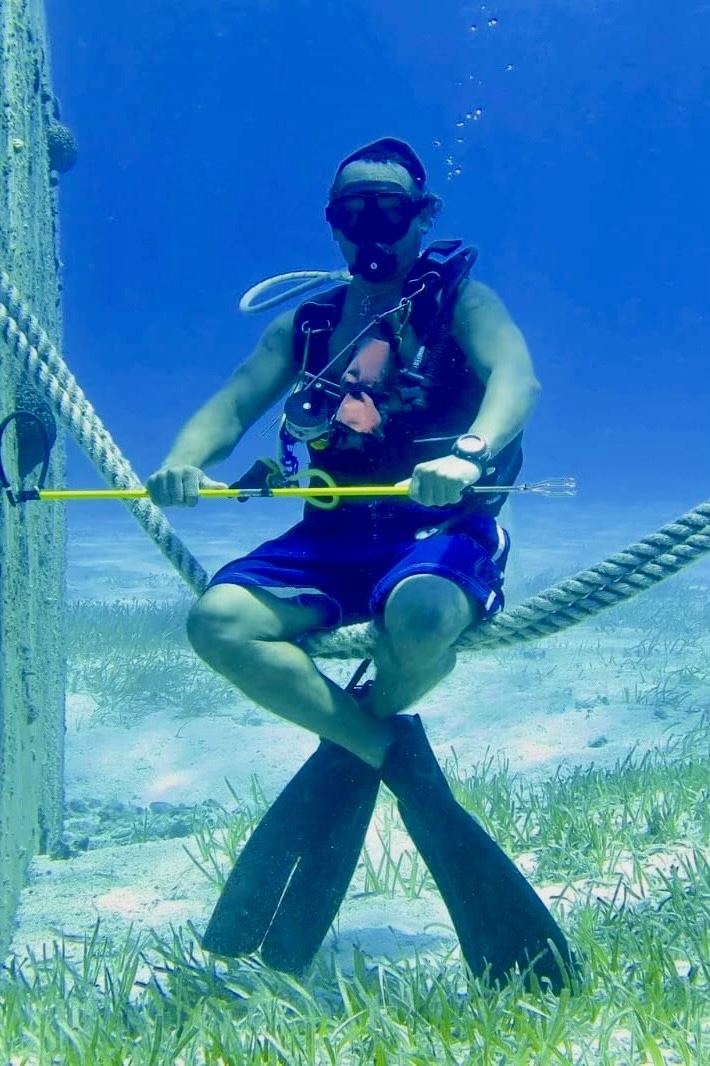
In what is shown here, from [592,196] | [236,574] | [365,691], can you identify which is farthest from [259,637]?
[592,196]

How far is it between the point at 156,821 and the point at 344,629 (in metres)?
3.34

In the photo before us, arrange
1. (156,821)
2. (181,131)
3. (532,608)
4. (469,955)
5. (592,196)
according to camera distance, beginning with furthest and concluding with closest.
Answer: (592,196)
(181,131)
(156,821)
(532,608)
(469,955)

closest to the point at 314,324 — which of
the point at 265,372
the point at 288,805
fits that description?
the point at 265,372

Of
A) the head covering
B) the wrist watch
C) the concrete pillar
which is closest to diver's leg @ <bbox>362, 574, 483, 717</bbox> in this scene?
the wrist watch

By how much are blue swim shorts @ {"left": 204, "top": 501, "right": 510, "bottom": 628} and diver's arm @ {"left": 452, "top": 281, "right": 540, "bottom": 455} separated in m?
0.38

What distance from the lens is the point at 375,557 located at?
10.4 ft

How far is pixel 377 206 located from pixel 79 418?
1.56 m

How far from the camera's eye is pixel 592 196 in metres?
139

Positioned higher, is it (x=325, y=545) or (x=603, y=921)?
(x=325, y=545)

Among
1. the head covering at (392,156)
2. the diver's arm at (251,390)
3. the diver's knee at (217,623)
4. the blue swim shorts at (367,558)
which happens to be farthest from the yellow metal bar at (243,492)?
the head covering at (392,156)

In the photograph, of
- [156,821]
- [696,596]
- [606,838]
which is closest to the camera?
[606,838]

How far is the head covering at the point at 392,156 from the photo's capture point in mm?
3441

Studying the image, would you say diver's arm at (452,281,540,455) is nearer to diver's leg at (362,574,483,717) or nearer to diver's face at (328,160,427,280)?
diver's face at (328,160,427,280)

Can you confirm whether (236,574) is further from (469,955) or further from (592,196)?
(592,196)
